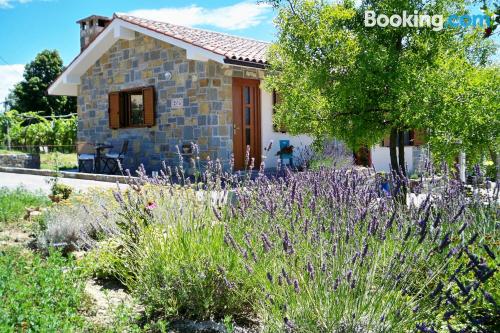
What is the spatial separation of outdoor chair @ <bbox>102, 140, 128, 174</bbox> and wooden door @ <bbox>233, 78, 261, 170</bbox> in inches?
136

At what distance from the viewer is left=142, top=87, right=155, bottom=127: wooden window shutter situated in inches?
542

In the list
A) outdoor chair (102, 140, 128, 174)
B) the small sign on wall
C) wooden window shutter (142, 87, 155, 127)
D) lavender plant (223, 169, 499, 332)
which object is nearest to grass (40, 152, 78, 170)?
outdoor chair (102, 140, 128, 174)

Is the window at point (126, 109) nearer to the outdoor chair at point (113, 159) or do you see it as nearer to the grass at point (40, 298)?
the outdoor chair at point (113, 159)

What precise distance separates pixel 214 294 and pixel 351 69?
3.67m

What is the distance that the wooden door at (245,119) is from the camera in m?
12.8

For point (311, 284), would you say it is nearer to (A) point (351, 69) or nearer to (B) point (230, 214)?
(B) point (230, 214)

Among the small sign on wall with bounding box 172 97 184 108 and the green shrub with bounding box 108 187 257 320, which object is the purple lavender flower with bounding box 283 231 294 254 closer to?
the green shrub with bounding box 108 187 257 320

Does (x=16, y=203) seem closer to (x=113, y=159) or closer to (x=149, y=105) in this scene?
(x=149, y=105)

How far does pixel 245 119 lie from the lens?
13109mm

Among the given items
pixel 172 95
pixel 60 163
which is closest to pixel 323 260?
pixel 172 95

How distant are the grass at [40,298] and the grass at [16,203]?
2.91 metres

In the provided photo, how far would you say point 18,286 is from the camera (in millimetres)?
3484

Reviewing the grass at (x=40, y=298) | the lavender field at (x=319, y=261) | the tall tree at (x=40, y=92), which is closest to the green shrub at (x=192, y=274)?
the lavender field at (x=319, y=261)

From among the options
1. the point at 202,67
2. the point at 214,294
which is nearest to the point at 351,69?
the point at 214,294
